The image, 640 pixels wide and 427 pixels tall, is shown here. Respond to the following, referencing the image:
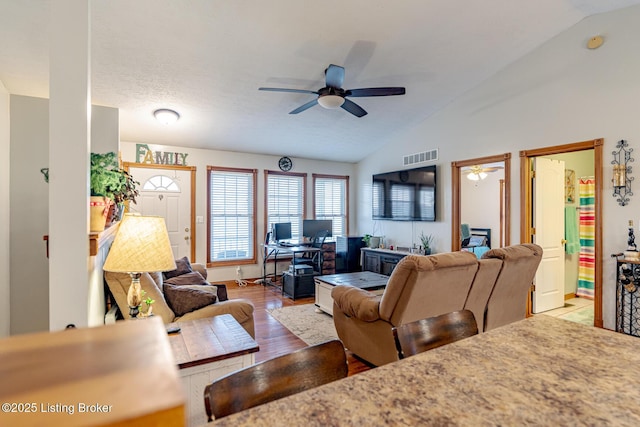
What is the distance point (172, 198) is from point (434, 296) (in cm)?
483

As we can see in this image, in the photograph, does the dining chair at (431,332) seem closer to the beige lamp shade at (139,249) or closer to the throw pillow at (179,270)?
the beige lamp shade at (139,249)

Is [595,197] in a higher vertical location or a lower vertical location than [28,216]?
higher

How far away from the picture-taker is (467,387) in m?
0.80

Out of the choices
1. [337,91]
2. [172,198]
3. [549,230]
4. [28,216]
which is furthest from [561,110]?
[28,216]

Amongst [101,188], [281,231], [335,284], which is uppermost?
[101,188]

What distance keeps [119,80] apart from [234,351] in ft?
11.4

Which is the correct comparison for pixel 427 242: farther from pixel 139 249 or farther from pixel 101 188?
pixel 101 188

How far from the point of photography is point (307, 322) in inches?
156

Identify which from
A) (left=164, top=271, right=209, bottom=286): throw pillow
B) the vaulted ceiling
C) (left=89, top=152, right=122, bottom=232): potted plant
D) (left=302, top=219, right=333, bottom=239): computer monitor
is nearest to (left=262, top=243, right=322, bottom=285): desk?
(left=302, top=219, right=333, bottom=239): computer monitor

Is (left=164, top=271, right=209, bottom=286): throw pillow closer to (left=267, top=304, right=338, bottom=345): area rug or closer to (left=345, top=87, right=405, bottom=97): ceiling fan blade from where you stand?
(left=267, top=304, right=338, bottom=345): area rug

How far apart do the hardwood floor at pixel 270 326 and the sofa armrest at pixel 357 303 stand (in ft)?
1.53

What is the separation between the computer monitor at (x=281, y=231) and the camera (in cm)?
608

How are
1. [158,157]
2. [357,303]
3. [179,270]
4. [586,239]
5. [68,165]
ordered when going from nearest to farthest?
[68,165], [357,303], [179,270], [586,239], [158,157]

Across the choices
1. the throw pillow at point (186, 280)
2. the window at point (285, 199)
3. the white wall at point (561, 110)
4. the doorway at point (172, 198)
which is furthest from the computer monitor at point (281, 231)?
the white wall at point (561, 110)
